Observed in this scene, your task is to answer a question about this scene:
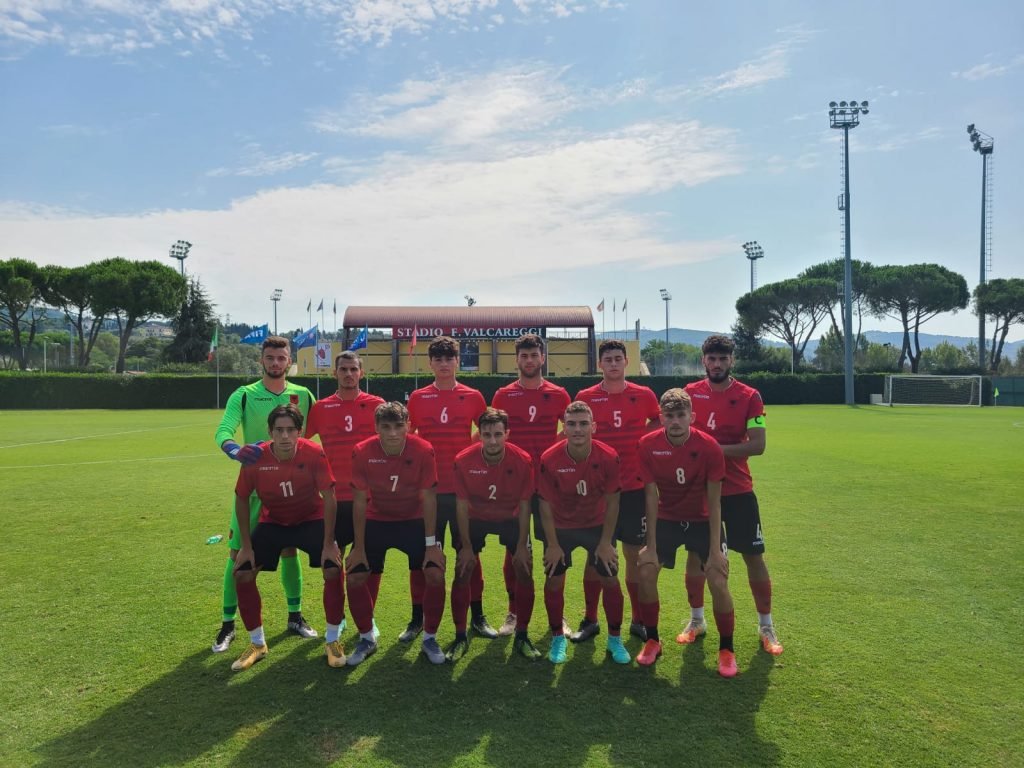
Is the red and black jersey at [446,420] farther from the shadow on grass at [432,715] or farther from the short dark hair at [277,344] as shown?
the shadow on grass at [432,715]

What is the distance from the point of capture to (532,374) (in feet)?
18.3

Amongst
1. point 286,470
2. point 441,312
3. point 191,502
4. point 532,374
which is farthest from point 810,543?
point 441,312

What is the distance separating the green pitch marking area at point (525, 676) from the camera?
3.73 meters

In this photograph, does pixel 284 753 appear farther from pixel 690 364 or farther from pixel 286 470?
pixel 690 364

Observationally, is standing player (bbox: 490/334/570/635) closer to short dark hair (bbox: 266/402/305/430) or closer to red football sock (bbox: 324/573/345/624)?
red football sock (bbox: 324/573/345/624)

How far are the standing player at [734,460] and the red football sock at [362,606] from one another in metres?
2.42

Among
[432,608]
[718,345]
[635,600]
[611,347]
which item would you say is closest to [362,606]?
[432,608]

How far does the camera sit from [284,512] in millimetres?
5098

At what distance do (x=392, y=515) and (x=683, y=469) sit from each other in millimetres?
2215

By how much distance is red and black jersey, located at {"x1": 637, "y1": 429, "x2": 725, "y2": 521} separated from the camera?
4.87 metres

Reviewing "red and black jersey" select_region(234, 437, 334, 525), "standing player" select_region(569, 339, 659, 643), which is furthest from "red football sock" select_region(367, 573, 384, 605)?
"standing player" select_region(569, 339, 659, 643)

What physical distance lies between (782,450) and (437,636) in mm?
14074

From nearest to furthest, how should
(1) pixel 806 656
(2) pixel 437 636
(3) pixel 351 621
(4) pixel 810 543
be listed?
1. (1) pixel 806 656
2. (2) pixel 437 636
3. (3) pixel 351 621
4. (4) pixel 810 543

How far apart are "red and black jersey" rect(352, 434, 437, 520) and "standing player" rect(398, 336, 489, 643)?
1.45 feet
